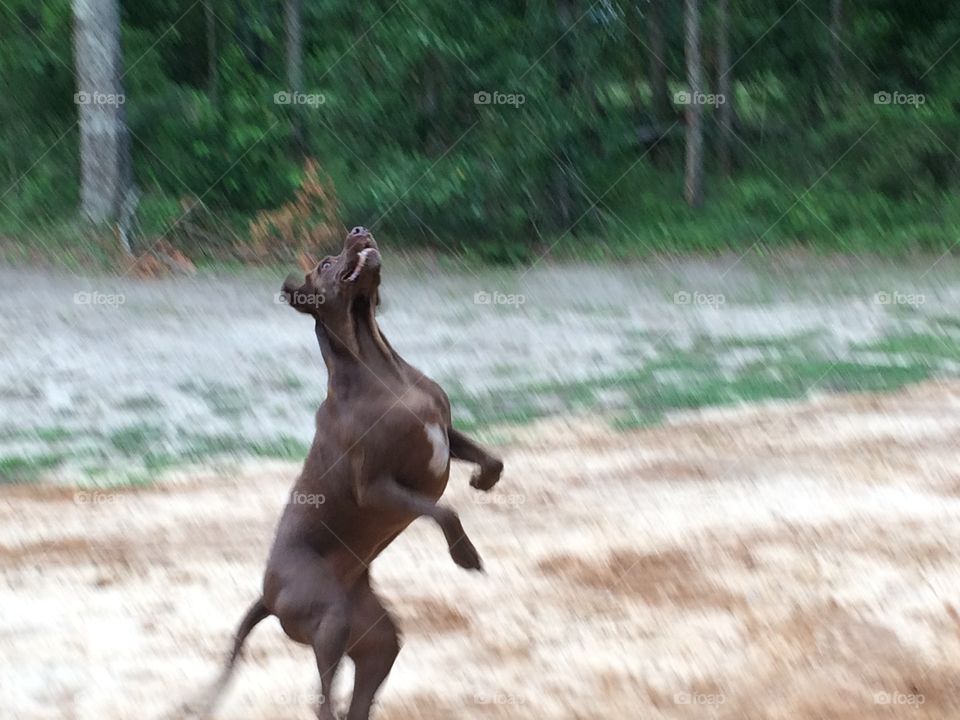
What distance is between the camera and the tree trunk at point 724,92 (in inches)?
770

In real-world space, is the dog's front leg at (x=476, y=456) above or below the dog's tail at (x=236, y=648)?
above

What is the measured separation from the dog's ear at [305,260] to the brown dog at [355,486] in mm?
11437

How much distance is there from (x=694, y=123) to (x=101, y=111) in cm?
813

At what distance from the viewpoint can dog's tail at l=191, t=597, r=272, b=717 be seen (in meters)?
4.02

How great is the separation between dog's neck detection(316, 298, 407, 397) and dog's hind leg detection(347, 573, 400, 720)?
0.60m

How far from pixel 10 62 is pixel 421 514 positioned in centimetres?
1706

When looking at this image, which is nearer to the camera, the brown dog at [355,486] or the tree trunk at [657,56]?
the brown dog at [355,486]

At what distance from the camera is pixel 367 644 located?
12.6 feet

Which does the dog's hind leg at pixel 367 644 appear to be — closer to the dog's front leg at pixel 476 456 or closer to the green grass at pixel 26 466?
the dog's front leg at pixel 476 456

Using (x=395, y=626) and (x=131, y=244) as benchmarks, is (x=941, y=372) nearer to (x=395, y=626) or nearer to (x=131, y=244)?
(x=395, y=626)

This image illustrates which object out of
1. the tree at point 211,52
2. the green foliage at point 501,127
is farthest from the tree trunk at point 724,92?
the tree at point 211,52

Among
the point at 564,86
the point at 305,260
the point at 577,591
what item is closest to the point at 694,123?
the point at 564,86

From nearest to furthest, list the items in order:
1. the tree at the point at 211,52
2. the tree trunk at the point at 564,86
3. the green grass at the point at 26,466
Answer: the green grass at the point at 26,466 → the tree trunk at the point at 564,86 → the tree at the point at 211,52

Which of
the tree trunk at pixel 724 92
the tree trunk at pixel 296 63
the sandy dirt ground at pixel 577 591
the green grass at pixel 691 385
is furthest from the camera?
the tree trunk at pixel 724 92
